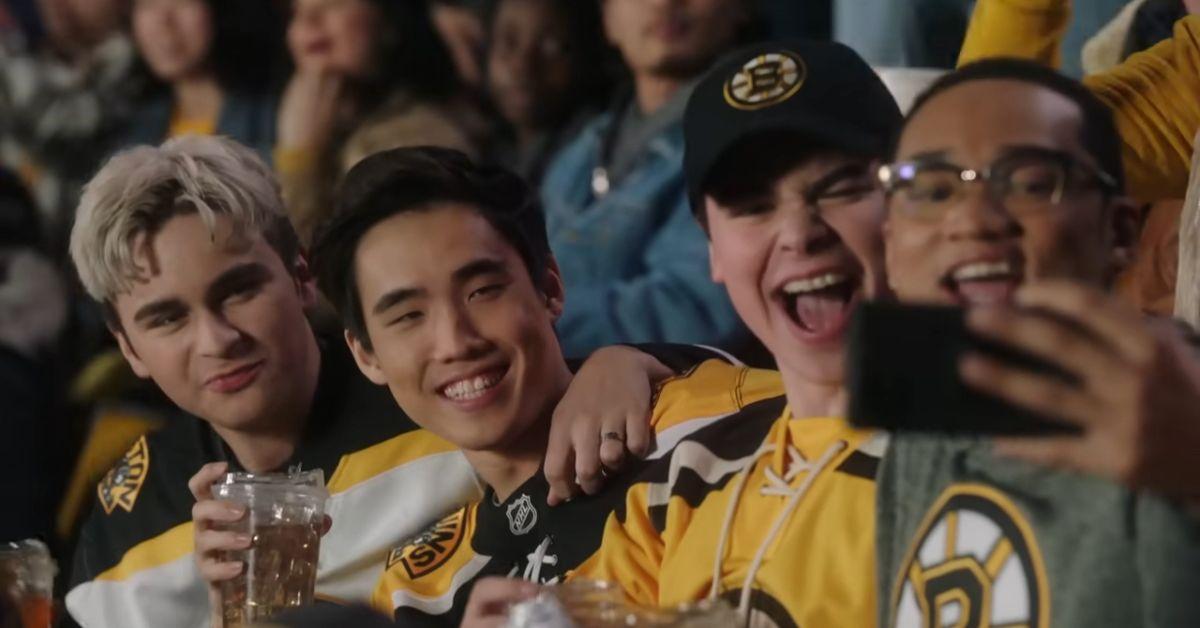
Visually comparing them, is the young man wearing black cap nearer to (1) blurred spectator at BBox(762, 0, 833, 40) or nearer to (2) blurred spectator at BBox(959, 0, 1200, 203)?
(2) blurred spectator at BBox(959, 0, 1200, 203)

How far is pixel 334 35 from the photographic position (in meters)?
3.38

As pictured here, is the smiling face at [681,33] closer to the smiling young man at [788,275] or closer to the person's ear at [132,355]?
the person's ear at [132,355]

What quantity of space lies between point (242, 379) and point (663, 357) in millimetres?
554

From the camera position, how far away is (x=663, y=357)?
1999mm

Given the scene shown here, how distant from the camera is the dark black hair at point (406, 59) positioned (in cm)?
326

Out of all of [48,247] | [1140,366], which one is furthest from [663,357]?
[48,247]

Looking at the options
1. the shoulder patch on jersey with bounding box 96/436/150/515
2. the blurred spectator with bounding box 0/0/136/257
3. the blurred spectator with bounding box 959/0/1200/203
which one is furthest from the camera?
the blurred spectator with bounding box 0/0/136/257

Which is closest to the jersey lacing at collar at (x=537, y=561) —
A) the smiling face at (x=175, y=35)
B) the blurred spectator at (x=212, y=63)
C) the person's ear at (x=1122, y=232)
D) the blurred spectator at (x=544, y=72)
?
the person's ear at (x=1122, y=232)

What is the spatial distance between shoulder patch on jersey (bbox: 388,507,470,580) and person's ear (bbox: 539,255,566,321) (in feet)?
0.80

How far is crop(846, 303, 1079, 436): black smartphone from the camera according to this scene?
101cm

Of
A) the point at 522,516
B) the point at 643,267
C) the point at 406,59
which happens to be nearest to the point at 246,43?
the point at 406,59

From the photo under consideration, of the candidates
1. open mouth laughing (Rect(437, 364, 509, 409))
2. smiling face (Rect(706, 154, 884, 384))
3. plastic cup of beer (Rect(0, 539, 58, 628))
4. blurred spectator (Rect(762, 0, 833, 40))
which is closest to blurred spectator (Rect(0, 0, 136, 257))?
blurred spectator (Rect(762, 0, 833, 40))

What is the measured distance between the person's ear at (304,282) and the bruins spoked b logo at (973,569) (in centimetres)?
117

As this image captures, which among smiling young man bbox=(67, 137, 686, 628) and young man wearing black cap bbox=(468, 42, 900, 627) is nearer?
young man wearing black cap bbox=(468, 42, 900, 627)
